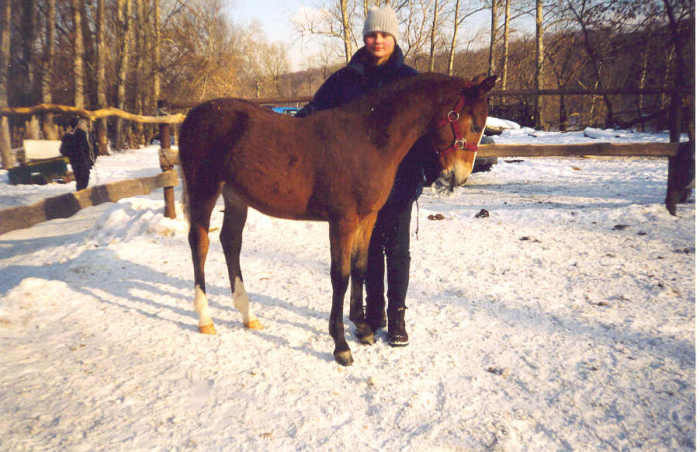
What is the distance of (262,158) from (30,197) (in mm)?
7795

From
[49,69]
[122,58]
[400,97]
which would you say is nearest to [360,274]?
[400,97]

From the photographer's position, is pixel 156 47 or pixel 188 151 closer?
pixel 188 151

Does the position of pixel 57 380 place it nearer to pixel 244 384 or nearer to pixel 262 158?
pixel 244 384

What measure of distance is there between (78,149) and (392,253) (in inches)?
252

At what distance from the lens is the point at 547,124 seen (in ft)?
54.6

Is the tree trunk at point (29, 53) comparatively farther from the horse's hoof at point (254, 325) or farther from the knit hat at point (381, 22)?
the knit hat at point (381, 22)

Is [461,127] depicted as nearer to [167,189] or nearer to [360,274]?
[360,274]

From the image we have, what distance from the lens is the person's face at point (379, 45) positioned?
229 cm

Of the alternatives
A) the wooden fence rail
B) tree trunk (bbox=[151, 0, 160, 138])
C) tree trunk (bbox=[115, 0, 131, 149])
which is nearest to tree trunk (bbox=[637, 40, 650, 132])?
the wooden fence rail

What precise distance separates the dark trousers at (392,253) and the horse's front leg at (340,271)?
36cm

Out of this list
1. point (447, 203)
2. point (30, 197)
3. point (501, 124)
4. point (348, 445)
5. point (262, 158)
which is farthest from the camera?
point (501, 124)

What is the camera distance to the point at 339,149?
212 centimetres

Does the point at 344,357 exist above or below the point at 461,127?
below

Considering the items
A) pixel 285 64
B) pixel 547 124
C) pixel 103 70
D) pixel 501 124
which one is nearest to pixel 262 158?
pixel 501 124
